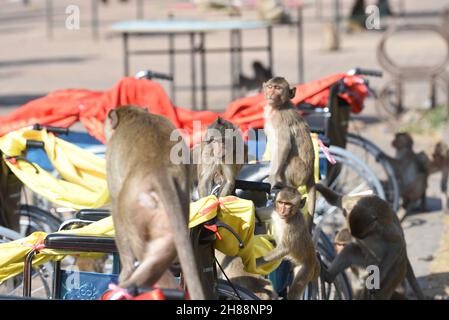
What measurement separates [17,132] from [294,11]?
24122 millimetres

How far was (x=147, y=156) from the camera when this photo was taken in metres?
3.39

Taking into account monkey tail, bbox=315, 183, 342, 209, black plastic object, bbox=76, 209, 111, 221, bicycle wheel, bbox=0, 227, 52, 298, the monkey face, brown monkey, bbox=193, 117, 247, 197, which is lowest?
bicycle wheel, bbox=0, 227, 52, 298

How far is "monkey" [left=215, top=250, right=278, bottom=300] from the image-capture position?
16.7 ft

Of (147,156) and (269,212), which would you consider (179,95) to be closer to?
(269,212)

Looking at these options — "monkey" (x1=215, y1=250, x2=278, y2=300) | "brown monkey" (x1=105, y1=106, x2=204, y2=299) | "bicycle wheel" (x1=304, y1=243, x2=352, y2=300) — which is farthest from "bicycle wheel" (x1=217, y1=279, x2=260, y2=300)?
"bicycle wheel" (x1=304, y1=243, x2=352, y2=300)

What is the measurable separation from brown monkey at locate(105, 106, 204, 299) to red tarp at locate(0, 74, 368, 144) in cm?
345

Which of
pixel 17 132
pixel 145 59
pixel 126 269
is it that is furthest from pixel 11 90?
pixel 126 269

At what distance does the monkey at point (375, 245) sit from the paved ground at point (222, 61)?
100 cm

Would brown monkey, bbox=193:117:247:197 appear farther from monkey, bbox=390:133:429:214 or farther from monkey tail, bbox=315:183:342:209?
monkey, bbox=390:133:429:214

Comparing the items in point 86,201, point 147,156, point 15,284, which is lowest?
point 15,284

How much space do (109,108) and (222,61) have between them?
13110 mm

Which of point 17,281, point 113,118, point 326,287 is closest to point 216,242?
point 113,118

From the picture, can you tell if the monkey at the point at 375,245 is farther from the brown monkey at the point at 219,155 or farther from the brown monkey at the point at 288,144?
the brown monkey at the point at 219,155

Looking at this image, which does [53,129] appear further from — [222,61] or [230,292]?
[222,61]
